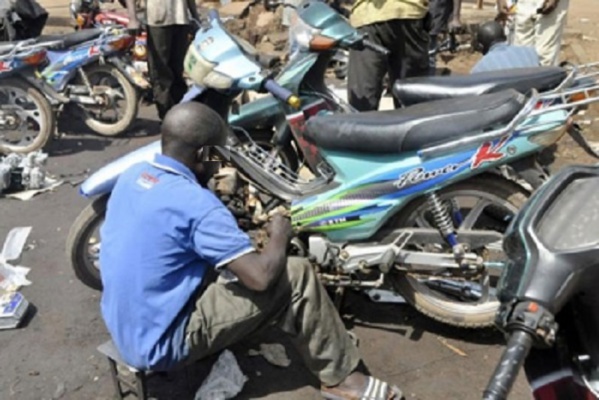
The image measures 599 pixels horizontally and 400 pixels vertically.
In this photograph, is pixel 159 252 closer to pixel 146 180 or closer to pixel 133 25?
pixel 146 180

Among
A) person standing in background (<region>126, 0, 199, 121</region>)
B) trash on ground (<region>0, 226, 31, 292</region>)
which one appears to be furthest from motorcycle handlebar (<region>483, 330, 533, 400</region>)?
person standing in background (<region>126, 0, 199, 121</region>)

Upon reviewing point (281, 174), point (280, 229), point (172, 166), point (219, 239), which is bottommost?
point (281, 174)

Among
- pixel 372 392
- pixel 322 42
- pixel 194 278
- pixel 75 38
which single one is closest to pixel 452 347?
pixel 372 392

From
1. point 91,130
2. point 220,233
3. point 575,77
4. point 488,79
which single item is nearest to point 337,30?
point 488,79

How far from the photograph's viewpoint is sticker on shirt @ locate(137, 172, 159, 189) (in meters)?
2.73

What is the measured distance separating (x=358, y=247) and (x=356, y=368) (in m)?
0.59

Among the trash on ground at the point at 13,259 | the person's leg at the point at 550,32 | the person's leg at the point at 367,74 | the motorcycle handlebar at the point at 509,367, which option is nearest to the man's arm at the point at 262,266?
the motorcycle handlebar at the point at 509,367

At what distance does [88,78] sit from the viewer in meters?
6.38

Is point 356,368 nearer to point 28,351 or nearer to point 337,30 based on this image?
point 28,351

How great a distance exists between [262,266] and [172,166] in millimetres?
538

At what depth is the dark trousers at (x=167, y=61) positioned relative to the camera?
243 inches

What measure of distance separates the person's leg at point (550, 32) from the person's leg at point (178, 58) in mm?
2992

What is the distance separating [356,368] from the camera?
10.3 feet

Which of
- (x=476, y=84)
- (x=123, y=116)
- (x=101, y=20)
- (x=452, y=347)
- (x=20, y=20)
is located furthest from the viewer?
(x=101, y=20)
